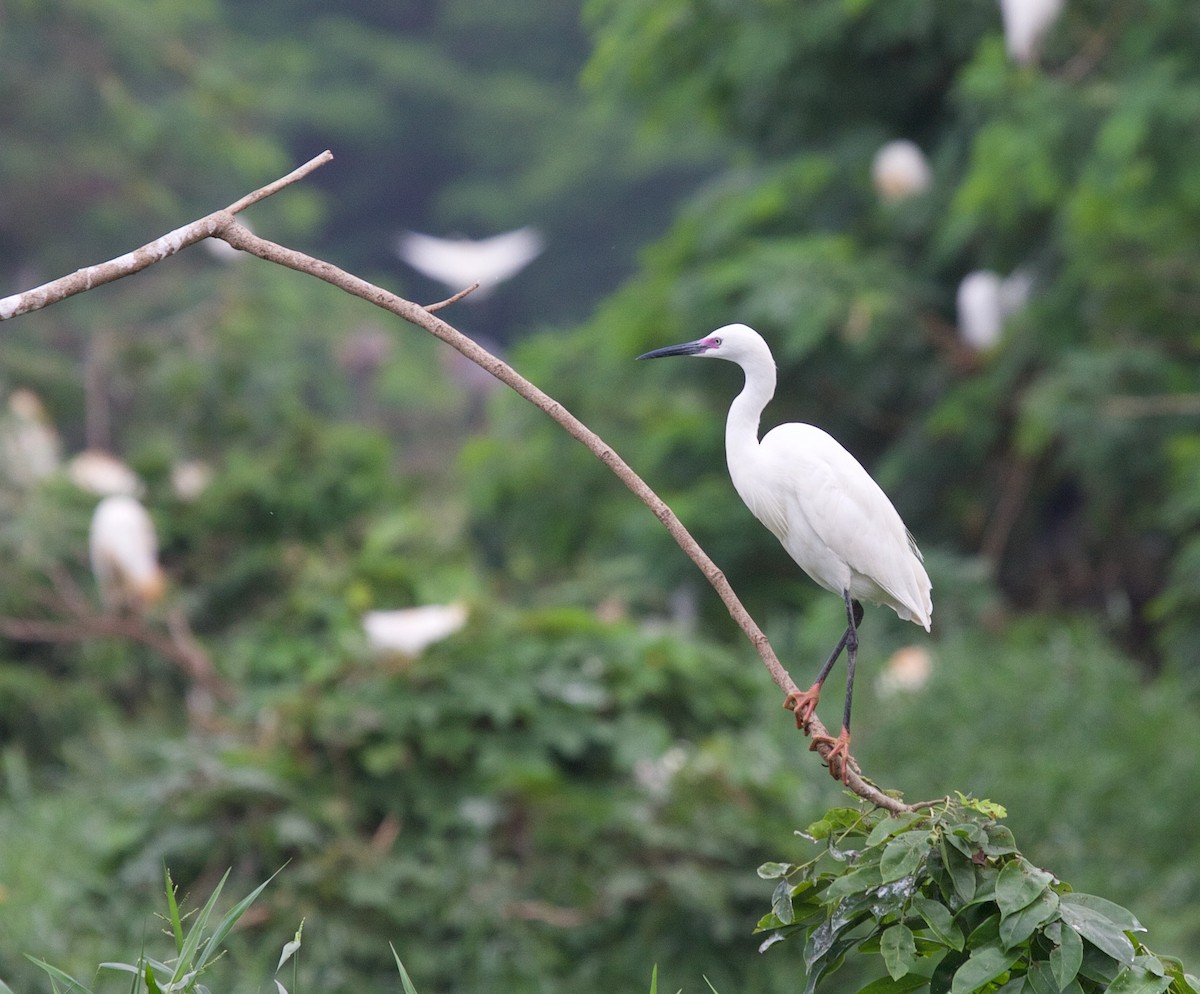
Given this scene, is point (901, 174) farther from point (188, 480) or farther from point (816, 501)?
point (816, 501)

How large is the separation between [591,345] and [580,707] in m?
3.59

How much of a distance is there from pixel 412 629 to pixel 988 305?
10.0 feet

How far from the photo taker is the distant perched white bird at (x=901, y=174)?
684 cm

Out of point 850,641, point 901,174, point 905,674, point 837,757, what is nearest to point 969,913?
point 837,757

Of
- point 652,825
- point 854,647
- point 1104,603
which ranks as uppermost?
point 1104,603

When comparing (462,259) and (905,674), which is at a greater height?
(462,259)

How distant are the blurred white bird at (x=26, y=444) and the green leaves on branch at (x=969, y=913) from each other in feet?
19.6

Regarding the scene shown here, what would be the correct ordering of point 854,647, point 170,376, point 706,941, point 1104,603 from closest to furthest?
point 854,647 → point 706,941 → point 1104,603 → point 170,376

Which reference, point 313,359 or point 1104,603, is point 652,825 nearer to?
point 1104,603

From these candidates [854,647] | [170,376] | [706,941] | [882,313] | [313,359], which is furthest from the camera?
[313,359]

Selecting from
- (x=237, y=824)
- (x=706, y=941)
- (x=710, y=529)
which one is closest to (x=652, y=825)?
(x=706, y=941)

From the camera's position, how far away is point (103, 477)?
693cm

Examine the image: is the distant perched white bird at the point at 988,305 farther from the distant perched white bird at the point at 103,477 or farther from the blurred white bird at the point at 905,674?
the distant perched white bird at the point at 103,477

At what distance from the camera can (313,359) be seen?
12742mm
